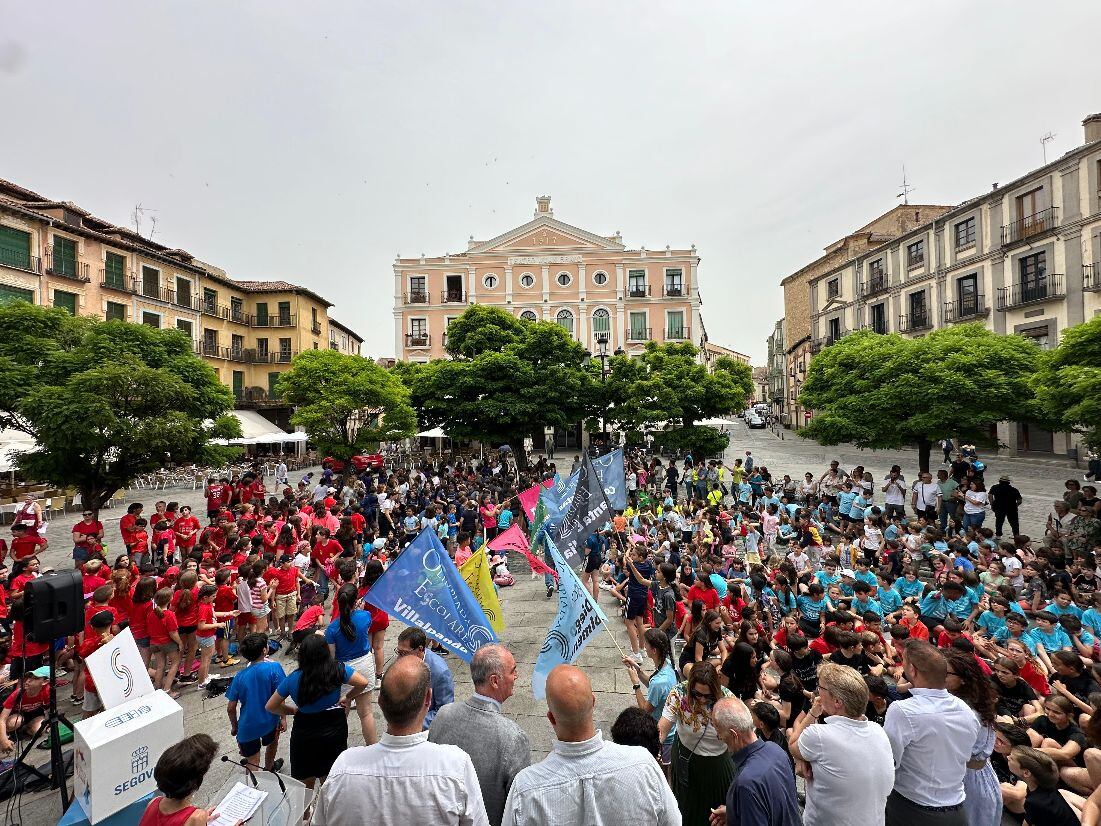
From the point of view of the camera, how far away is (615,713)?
20.0 feet

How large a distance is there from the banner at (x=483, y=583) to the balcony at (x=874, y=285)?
38159 millimetres

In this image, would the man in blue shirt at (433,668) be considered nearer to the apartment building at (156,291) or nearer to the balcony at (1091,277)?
the apartment building at (156,291)

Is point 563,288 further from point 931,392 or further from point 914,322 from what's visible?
point 931,392

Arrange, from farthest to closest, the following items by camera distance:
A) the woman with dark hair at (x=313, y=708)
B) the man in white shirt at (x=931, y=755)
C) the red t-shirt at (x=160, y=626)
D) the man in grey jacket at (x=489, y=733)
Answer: the red t-shirt at (x=160, y=626)
the woman with dark hair at (x=313, y=708)
the man in white shirt at (x=931, y=755)
the man in grey jacket at (x=489, y=733)

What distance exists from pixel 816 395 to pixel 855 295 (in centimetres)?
2322

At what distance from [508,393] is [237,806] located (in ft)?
74.4

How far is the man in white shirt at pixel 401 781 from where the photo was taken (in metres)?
2.54

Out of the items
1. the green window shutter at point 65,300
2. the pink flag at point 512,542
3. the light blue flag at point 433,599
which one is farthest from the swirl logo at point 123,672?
the green window shutter at point 65,300

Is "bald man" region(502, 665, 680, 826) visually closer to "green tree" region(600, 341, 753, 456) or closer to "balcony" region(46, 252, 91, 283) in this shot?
"green tree" region(600, 341, 753, 456)

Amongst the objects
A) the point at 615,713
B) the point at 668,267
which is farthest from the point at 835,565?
the point at 668,267

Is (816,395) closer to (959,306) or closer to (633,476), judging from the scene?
(633,476)

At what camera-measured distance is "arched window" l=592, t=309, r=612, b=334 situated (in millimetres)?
46375

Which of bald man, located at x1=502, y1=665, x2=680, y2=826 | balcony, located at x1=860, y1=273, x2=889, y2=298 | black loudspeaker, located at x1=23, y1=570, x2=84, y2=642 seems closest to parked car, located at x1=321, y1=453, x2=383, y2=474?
black loudspeaker, located at x1=23, y1=570, x2=84, y2=642

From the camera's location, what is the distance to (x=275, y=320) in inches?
1620
